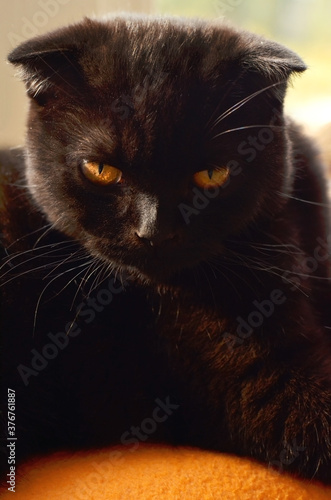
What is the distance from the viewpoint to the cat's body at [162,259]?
821mm

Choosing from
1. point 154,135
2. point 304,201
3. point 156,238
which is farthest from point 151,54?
point 304,201

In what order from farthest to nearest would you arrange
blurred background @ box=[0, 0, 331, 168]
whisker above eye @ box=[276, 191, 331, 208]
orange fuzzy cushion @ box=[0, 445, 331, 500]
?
blurred background @ box=[0, 0, 331, 168], whisker above eye @ box=[276, 191, 331, 208], orange fuzzy cushion @ box=[0, 445, 331, 500]

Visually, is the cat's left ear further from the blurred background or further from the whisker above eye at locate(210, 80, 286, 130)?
the blurred background

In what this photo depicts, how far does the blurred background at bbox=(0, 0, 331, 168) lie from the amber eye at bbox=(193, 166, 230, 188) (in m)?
0.55

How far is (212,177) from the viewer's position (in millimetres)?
839

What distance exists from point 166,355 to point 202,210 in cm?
24

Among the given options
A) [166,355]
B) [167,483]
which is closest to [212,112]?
[166,355]

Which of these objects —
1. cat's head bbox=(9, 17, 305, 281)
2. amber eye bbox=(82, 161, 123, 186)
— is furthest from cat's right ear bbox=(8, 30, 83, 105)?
amber eye bbox=(82, 161, 123, 186)

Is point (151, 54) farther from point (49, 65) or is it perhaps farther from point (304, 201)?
point (304, 201)

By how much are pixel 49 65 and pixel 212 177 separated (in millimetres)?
295

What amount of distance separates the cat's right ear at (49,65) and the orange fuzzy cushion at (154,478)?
55cm

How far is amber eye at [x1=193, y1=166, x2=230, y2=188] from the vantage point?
0.83m

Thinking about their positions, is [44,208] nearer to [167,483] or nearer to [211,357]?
[211,357]

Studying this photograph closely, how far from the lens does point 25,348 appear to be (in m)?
0.90
